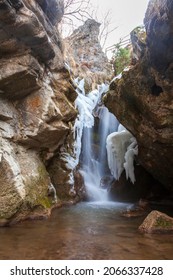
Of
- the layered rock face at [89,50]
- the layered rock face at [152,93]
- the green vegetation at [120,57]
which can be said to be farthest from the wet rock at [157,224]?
the layered rock face at [89,50]

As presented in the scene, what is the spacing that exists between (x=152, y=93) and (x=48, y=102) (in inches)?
114

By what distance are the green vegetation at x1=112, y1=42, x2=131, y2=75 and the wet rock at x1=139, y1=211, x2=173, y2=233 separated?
13427 millimetres

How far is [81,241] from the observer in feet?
16.7

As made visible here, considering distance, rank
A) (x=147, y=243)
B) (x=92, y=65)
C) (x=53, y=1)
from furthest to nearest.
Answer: (x=92, y=65) < (x=53, y=1) < (x=147, y=243)

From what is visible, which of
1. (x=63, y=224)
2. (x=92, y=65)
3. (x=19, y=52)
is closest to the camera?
(x=63, y=224)

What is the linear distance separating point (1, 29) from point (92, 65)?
1598 cm

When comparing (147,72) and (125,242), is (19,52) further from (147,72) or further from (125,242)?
(125,242)

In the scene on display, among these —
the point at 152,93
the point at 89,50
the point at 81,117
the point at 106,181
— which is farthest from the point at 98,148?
the point at 89,50

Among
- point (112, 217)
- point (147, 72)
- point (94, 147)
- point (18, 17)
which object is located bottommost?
point (112, 217)

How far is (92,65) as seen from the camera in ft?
72.3

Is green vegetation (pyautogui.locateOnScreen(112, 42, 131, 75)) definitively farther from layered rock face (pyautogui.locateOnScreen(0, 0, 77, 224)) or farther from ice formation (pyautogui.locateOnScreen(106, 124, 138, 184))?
layered rock face (pyautogui.locateOnScreen(0, 0, 77, 224))

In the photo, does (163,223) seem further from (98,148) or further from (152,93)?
(98,148)

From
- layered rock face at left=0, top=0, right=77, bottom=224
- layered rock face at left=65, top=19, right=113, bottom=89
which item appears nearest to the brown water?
layered rock face at left=0, top=0, right=77, bottom=224

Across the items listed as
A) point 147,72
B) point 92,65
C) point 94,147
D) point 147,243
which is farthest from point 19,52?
point 92,65
